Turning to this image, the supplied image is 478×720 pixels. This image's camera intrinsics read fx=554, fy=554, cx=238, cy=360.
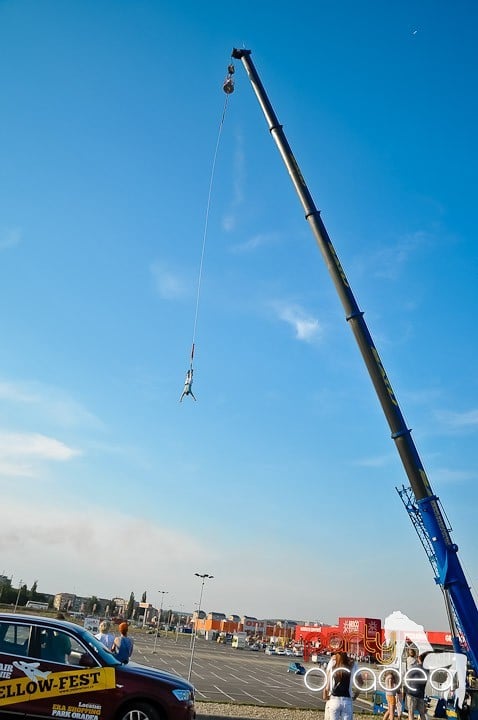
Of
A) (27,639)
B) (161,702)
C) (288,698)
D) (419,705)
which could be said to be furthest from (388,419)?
(288,698)

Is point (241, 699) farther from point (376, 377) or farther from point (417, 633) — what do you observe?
point (376, 377)

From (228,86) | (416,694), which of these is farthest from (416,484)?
(228,86)

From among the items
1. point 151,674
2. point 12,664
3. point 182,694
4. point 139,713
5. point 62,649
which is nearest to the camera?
point 12,664

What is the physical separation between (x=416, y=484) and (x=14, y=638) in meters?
9.33

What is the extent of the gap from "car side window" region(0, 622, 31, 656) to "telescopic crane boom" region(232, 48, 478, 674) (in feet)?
29.8

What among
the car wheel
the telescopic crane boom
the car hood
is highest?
the telescopic crane boom

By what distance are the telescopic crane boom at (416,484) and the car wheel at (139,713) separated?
7509 mm

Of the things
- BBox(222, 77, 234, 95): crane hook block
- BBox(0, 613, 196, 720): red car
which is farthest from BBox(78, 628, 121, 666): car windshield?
BBox(222, 77, 234, 95): crane hook block

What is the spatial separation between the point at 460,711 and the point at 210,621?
510ft

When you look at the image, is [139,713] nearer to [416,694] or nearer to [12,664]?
[12,664]

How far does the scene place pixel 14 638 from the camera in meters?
7.76

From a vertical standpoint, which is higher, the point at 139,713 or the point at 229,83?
the point at 229,83

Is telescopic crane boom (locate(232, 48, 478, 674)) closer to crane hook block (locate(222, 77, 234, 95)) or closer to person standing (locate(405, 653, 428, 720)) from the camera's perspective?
person standing (locate(405, 653, 428, 720))

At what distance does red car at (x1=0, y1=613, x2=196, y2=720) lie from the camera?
24.7 feet
